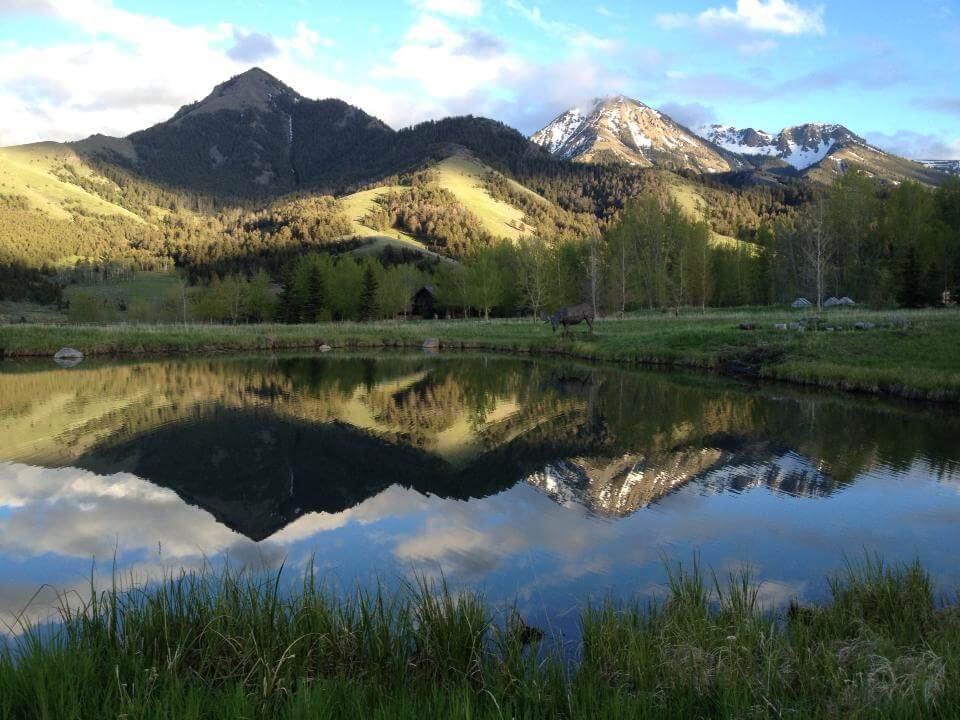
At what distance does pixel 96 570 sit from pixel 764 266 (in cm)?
7966

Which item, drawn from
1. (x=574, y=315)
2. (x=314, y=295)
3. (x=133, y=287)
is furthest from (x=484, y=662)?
(x=133, y=287)

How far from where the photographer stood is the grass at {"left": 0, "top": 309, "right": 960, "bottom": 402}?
2725 cm

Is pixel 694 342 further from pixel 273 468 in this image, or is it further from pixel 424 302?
pixel 424 302

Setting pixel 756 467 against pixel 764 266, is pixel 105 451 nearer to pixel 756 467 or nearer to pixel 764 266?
pixel 756 467

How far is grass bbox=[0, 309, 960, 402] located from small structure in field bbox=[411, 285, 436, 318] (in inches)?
856

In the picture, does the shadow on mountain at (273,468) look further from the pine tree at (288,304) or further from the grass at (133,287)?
the grass at (133,287)

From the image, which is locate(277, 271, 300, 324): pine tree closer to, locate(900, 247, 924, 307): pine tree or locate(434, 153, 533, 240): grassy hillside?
locate(900, 247, 924, 307): pine tree

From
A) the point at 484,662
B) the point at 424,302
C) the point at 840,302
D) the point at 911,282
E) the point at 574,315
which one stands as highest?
the point at 424,302

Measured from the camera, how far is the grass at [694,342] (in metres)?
27.2

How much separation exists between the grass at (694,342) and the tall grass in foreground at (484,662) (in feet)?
73.4

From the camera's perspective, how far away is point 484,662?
19.4 feet

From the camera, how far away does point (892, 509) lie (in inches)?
470

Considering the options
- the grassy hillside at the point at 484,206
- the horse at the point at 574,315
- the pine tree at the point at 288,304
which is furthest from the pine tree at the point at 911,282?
the grassy hillside at the point at 484,206

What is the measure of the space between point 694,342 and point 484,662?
36.3 m
